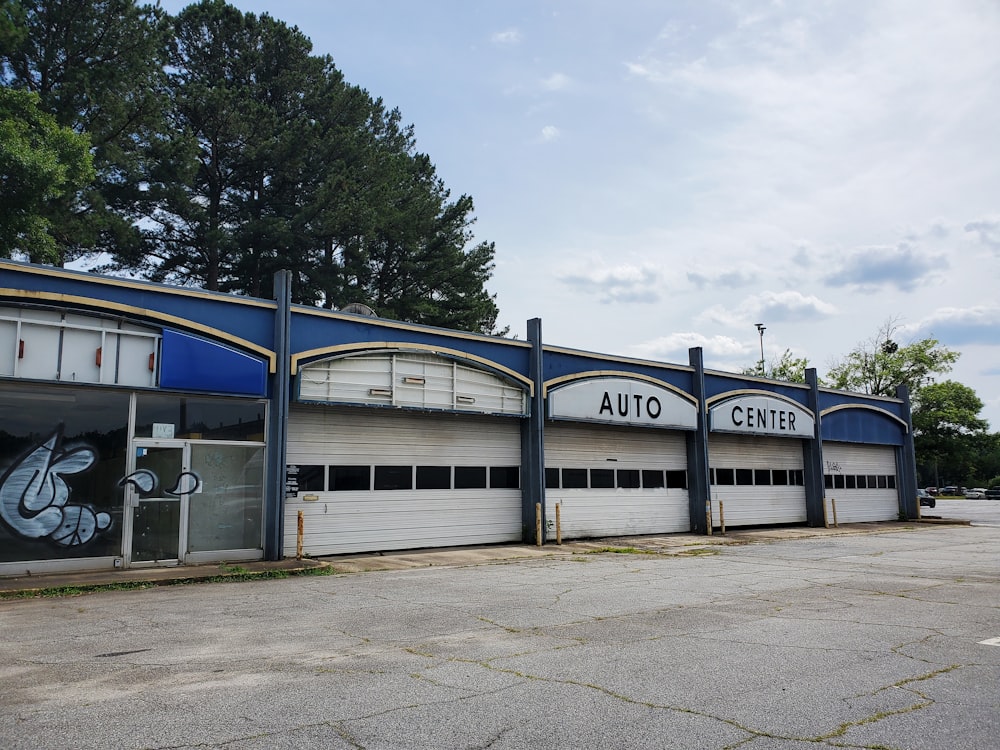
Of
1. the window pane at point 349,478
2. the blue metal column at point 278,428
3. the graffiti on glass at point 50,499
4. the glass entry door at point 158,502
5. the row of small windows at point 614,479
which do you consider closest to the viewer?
the graffiti on glass at point 50,499

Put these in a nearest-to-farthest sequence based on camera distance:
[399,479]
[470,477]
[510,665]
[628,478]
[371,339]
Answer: [510,665], [371,339], [399,479], [470,477], [628,478]

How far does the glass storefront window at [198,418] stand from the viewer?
14.8 metres

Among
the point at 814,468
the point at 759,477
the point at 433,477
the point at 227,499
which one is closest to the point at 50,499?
the point at 227,499

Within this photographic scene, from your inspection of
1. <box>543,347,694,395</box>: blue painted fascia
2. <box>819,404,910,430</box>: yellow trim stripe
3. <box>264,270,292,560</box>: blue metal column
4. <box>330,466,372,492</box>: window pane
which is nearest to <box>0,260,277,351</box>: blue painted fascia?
<box>264,270,292,560</box>: blue metal column

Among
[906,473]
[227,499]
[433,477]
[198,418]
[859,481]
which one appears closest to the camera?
[198,418]

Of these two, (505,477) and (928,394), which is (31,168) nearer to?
(505,477)

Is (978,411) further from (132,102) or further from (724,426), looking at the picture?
(132,102)

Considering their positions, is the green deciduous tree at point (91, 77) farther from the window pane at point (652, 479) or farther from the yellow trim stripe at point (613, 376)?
the window pane at point (652, 479)

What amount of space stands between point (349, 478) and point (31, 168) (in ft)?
46.0

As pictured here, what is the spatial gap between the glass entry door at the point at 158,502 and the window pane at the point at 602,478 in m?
11.9

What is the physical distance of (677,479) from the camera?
2533cm

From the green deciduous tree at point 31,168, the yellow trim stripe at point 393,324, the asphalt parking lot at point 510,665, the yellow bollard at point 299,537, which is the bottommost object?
the asphalt parking lot at point 510,665

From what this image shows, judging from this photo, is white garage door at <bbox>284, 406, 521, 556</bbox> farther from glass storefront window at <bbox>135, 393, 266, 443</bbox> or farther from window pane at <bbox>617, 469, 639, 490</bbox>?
window pane at <bbox>617, 469, 639, 490</bbox>

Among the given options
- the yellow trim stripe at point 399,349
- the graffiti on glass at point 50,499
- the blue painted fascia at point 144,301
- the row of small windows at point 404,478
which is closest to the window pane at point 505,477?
the row of small windows at point 404,478
